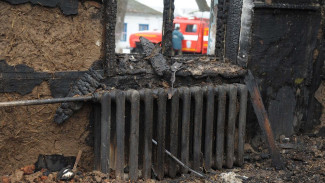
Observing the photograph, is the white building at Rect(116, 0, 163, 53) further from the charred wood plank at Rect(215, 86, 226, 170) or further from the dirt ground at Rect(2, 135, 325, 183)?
the charred wood plank at Rect(215, 86, 226, 170)

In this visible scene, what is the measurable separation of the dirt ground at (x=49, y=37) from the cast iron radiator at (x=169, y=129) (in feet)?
1.49

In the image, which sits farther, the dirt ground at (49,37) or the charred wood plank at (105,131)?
the charred wood plank at (105,131)

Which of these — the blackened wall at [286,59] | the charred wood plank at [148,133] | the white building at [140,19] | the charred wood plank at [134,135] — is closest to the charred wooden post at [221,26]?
the blackened wall at [286,59]

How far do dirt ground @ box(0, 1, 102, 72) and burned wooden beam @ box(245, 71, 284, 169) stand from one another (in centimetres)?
163

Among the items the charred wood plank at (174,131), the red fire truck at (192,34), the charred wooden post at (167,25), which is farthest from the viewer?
the red fire truck at (192,34)

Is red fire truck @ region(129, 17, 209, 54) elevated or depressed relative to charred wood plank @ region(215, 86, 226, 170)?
elevated

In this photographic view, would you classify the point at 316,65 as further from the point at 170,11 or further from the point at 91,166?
the point at 91,166

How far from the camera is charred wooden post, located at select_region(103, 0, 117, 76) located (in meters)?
3.03

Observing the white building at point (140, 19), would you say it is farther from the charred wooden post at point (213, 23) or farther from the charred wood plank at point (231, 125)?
the charred wood plank at point (231, 125)

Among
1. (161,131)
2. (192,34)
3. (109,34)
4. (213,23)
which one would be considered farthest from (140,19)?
(161,131)

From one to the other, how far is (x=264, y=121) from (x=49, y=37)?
2.24 meters

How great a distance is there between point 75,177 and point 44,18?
138 cm

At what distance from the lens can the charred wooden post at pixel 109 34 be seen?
3.03 meters

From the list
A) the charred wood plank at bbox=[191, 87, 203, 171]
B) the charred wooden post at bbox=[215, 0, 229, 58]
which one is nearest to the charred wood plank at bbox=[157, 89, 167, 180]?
the charred wood plank at bbox=[191, 87, 203, 171]
